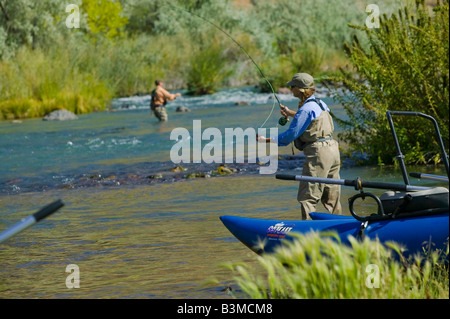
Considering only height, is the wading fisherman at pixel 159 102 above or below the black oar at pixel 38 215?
below

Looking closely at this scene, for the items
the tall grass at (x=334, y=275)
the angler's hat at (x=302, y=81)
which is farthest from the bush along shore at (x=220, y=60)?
the tall grass at (x=334, y=275)

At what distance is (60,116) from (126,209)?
14.9 m

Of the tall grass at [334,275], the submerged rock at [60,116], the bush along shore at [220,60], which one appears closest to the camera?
the tall grass at [334,275]

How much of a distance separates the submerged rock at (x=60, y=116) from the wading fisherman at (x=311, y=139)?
59.3 feet

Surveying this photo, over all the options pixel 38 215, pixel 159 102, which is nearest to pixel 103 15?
pixel 159 102

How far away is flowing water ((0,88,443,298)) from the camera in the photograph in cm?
671

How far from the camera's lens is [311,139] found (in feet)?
23.8

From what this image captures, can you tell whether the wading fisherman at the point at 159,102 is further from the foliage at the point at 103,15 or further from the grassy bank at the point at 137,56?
the foliage at the point at 103,15

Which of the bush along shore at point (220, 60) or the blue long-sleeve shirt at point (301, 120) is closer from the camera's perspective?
the blue long-sleeve shirt at point (301, 120)

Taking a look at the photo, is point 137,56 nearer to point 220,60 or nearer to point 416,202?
point 220,60

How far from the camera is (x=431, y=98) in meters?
11.1

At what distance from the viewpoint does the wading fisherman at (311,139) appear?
23.4ft
